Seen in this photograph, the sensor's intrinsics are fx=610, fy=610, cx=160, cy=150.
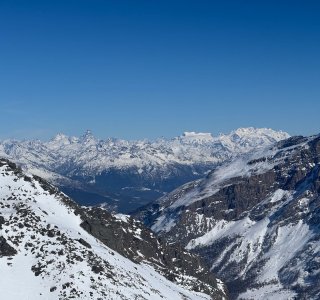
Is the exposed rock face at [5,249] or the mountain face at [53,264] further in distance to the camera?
the exposed rock face at [5,249]

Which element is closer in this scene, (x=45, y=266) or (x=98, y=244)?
(x=45, y=266)

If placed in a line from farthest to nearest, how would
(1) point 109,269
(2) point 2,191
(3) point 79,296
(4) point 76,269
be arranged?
(2) point 2,191
(1) point 109,269
(4) point 76,269
(3) point 79,296

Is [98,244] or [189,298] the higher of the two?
[98,244]

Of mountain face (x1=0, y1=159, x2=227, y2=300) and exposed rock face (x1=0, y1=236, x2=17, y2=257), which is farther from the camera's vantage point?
exposed rock face (x1=0, y1=236, x2=17, y2=257)

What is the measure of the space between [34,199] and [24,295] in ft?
194

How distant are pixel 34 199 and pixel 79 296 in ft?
210

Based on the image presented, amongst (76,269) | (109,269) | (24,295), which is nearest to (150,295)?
(109,269)

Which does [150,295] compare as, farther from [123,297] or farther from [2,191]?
[2,191]

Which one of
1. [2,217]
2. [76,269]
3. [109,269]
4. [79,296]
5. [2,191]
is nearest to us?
[79,296]

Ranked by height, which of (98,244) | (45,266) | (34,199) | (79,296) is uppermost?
(34,199)

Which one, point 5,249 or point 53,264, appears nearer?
point 53,264

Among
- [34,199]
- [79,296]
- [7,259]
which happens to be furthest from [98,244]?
[79,296]

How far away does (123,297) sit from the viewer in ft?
475

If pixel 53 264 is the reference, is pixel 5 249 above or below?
above
